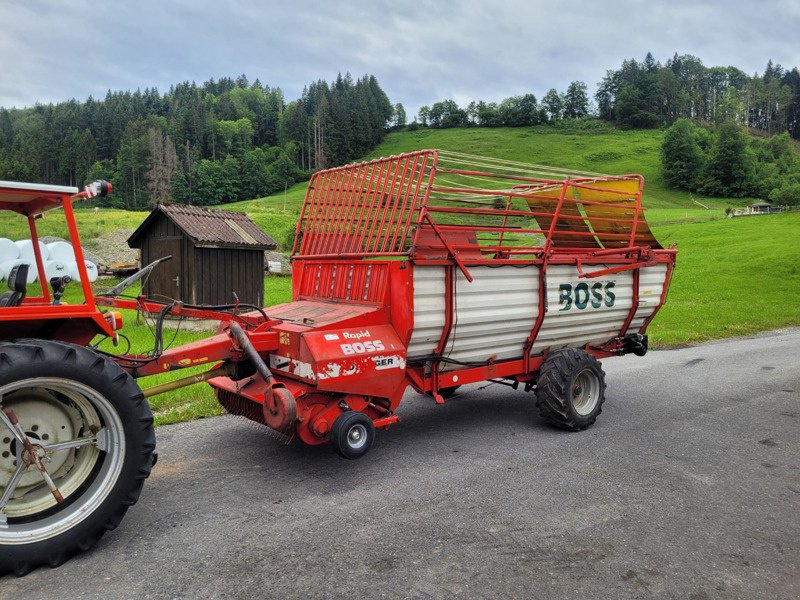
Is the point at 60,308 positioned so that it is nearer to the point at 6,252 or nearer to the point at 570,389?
the point at 570,389

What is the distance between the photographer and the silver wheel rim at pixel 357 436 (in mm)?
4762

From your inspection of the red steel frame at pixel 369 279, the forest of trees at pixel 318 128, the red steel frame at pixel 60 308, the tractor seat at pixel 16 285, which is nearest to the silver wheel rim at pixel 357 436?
the red steel frame at pixel 369 279

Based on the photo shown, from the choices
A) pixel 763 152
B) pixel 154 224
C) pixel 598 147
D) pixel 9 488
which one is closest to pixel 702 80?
pixel 763 152

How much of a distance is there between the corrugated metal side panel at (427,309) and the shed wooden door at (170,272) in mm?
10142

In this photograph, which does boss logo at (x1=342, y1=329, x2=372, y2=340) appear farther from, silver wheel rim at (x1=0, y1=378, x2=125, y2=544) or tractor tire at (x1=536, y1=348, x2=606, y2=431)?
tractor tire at (x1=536, y1=348, x2=606, y2=431)

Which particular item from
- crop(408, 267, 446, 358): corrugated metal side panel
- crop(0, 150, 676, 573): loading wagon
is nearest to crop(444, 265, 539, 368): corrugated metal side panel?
crop(0, 150, 676, 573): loading wagon

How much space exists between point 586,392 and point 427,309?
241cm

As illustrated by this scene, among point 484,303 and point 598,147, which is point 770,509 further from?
point 598,147

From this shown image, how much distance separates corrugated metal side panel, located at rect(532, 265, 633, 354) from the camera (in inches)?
248

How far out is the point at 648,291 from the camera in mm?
7379

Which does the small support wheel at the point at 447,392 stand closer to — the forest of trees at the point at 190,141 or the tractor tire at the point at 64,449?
the tractor tire at the point at 64,449

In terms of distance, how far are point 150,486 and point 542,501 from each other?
3.03 meters

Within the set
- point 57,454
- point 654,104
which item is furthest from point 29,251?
point 654,104

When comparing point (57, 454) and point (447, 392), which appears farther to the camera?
point (447, 392)
